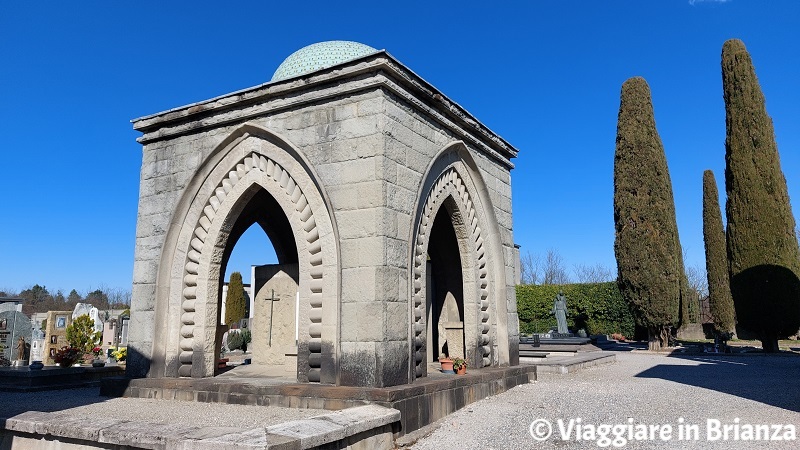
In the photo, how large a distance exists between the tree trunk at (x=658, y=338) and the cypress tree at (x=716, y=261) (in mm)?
7922

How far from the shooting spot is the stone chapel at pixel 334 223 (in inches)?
248

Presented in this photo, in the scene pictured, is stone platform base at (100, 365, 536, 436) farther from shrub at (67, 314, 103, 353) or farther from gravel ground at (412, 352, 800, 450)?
shrub at (67, 314, 103, 353)

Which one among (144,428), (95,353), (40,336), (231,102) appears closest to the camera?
(144,428)

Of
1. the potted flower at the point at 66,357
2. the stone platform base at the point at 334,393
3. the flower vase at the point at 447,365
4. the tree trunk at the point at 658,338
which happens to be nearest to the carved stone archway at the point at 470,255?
the stone platform base at the point at 334,393

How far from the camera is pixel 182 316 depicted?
7684 millimetres

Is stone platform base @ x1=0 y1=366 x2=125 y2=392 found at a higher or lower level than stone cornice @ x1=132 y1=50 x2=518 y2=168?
lower

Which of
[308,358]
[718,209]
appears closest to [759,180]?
[718,209]

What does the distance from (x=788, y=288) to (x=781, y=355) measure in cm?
230

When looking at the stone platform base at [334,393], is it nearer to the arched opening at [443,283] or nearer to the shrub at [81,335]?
the arched opening at [443,283]

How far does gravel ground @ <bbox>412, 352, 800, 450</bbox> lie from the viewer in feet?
17.7

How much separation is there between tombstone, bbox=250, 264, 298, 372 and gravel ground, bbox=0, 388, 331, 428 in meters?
2.12

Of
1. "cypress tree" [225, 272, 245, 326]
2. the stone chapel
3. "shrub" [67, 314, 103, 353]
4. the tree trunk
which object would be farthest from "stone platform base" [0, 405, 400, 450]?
"cypress tree" [225, 272, 245, 326]

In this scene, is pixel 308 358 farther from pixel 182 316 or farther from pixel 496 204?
pixel 496 204

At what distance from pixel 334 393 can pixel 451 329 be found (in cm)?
362
